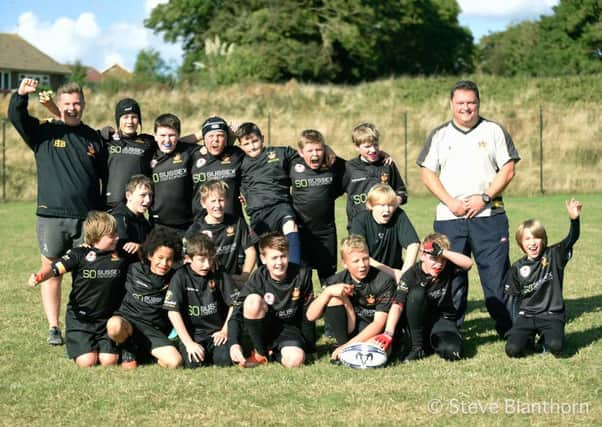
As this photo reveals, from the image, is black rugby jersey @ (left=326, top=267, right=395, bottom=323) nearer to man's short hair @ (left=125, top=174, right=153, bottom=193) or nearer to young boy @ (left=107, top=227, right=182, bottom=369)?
young boy @ (left=107, top=227, right=182, bottom=369)

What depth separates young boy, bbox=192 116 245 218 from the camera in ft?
22.7

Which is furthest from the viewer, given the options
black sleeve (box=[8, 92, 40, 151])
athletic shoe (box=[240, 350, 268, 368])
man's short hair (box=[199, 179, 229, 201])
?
black sleeve (box=[8, 92, 40, 151])

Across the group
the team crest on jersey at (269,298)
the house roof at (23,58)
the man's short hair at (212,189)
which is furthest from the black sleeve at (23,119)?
the house roof at (23,58)

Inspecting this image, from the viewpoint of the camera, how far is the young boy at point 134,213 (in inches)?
250

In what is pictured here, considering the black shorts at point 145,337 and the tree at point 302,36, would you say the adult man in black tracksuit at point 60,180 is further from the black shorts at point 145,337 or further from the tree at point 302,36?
the tree at point 302,36

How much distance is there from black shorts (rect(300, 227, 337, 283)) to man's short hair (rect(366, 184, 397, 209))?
964 mm

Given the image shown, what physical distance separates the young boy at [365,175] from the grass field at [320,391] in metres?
1.38

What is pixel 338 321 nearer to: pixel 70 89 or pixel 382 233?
pixel 382 233

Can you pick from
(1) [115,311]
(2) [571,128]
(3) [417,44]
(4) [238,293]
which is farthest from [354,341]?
(3) [417,44]

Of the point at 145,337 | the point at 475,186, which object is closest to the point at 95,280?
the point at 145,337

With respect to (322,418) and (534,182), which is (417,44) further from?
(322,418)

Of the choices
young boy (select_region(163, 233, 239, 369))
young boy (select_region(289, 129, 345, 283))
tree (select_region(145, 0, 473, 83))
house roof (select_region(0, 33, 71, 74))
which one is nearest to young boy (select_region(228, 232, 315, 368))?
young boy (select_region(163, 233, 239, 369))

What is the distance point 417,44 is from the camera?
47.3 meters

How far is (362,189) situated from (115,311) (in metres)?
2.43
